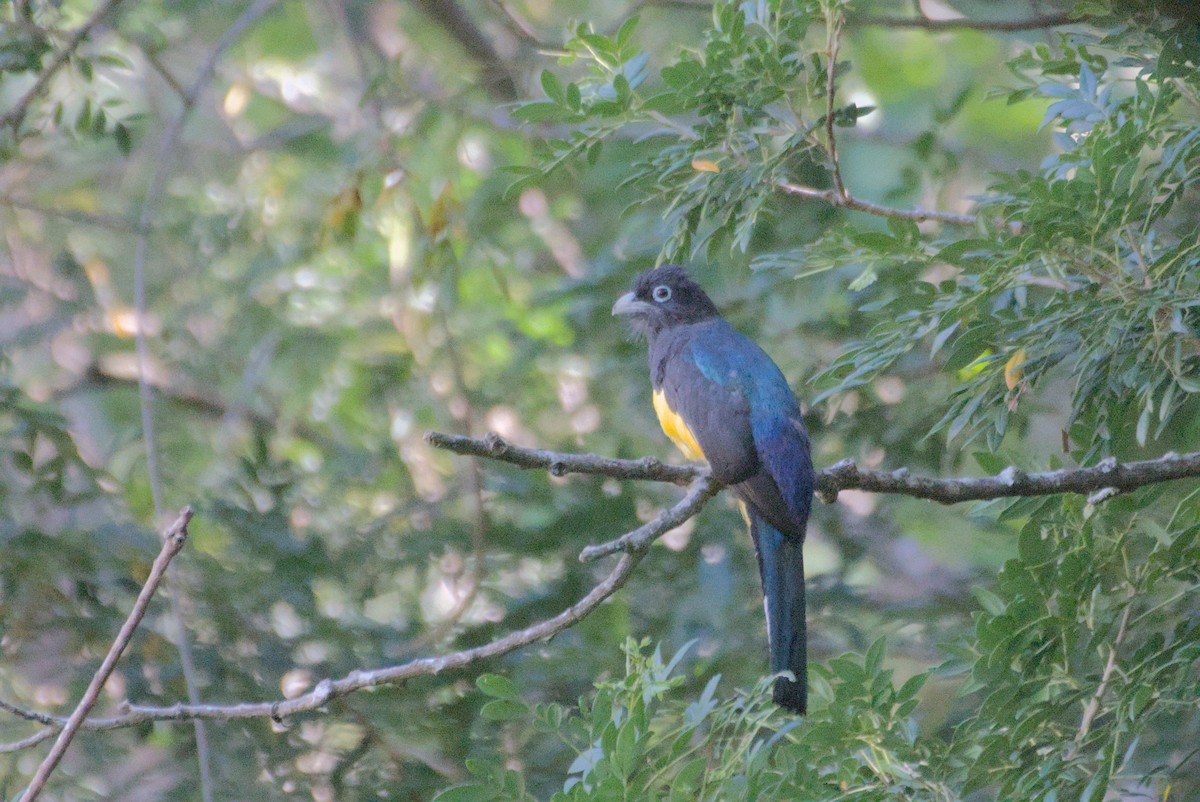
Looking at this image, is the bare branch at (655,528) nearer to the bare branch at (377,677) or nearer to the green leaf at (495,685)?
the bare branch at (377,677)

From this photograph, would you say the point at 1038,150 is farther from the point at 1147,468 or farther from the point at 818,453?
the point at 1147,468

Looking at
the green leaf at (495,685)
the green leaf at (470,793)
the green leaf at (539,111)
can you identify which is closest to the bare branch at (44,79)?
the green leaf at (539,111)

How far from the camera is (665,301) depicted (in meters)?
4.95

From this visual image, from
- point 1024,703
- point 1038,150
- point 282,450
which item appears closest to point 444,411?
point 282,450

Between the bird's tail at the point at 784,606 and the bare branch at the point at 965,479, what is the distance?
60 cm

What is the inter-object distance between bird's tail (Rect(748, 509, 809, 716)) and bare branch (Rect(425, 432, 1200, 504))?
602 mm

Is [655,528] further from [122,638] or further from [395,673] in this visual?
[122,638]

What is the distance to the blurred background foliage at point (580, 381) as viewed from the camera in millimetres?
2918

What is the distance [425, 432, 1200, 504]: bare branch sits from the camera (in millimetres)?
2863

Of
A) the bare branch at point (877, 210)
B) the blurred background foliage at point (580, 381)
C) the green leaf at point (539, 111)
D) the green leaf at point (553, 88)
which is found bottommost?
the blurred background foliage at point (580, 381)

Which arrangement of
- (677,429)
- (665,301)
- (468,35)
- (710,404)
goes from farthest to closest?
(468,35), (665,301), (677,429), (710,404)

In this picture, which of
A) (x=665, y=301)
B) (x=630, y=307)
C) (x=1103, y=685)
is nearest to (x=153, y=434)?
(x=630, y=307)

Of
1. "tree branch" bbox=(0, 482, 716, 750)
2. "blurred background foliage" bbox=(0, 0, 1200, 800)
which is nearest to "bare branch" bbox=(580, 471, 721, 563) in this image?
"tree branch" bbox=(0, 482, 716, 750)

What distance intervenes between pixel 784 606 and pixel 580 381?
3689 mm
